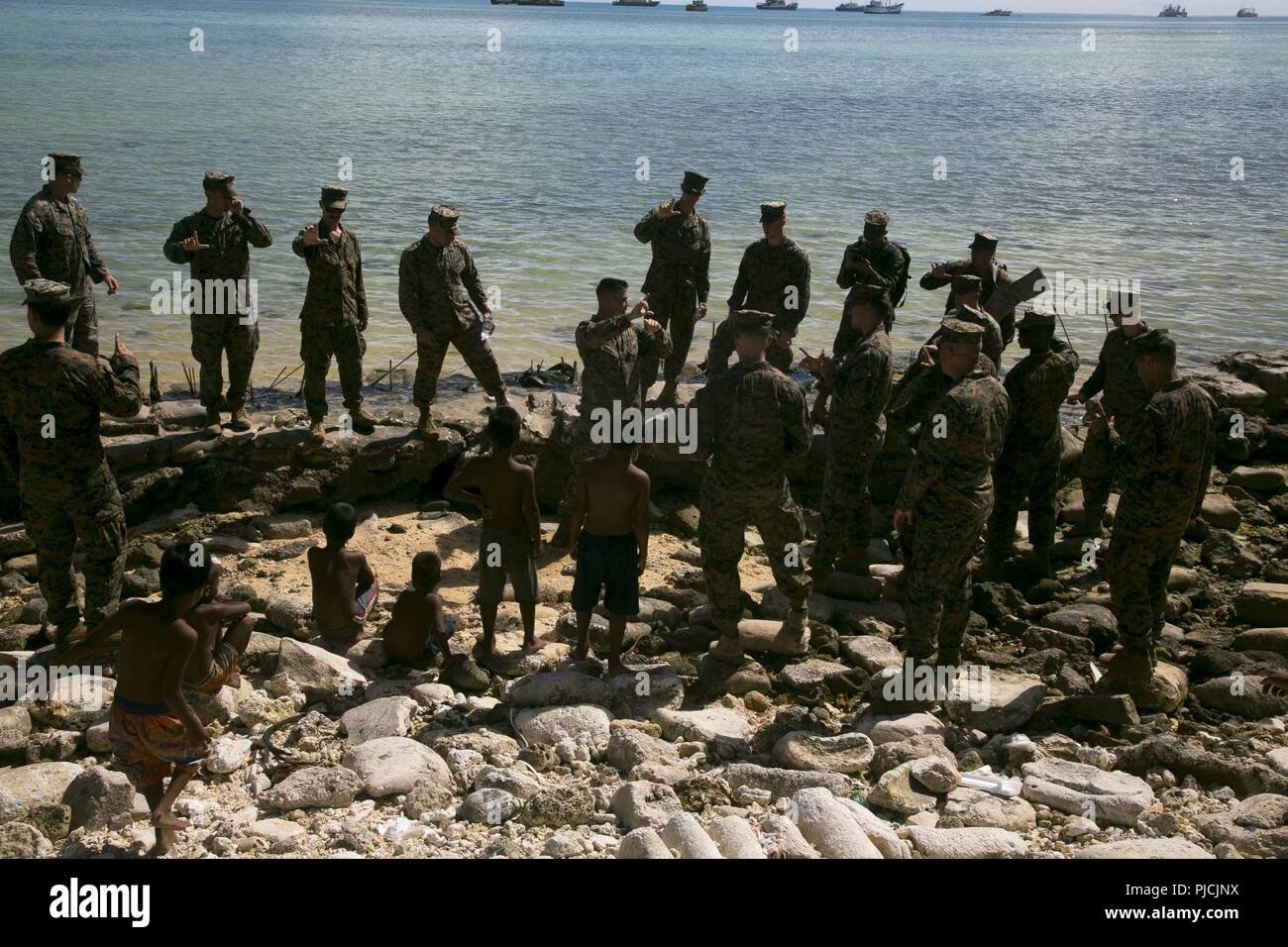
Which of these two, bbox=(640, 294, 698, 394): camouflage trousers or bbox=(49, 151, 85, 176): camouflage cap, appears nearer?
bbox=(49, 151, 85, 176): camouflage cap

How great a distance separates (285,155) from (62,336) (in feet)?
75.1

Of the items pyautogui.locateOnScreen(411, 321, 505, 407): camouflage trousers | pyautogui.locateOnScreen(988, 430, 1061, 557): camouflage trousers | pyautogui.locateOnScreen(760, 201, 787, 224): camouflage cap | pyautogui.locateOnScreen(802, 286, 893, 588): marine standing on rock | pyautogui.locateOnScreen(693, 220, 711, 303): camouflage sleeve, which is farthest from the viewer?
pyautogui.locateOnScreen(693, 220, 711, 303): camouflage sleeve

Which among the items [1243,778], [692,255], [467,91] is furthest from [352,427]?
[467,91]

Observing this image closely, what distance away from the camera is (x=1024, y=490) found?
8.98 meters

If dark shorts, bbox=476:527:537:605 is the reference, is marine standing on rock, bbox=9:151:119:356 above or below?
above

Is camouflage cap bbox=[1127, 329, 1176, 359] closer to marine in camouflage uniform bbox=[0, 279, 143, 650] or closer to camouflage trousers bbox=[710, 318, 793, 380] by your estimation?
camouflage trousers bbox=[710, 318, 793, 380]

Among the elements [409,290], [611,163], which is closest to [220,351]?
[409,290]

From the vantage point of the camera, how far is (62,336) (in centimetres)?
715

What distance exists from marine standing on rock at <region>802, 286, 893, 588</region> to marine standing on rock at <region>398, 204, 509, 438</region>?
3.16 meters

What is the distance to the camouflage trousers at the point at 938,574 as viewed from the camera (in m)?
6.96

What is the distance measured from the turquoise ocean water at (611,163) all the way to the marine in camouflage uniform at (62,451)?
18.8 ft

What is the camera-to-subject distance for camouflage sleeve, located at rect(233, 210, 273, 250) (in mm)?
9597

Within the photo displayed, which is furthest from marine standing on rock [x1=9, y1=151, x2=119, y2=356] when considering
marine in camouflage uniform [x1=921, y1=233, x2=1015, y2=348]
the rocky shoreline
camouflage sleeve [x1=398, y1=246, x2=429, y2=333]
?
marine in camouflage uniform [x1=921, y1=233, x2=1015, y2=348]

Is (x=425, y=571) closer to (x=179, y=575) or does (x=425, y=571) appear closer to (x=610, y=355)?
(x=179, y=575)
